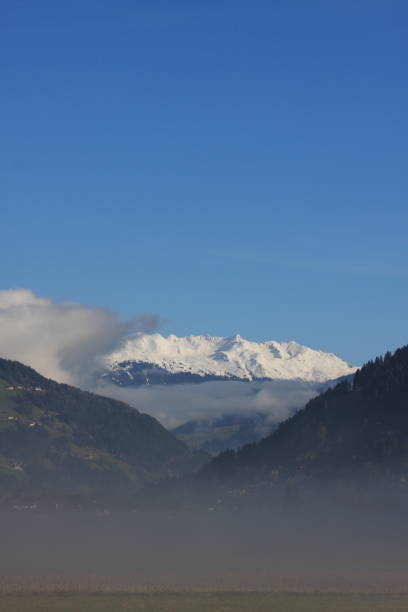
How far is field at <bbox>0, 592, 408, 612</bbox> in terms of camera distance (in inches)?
A: 6545

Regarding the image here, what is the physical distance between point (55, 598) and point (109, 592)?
15.9 metres

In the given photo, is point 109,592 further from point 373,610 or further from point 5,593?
point 373,610

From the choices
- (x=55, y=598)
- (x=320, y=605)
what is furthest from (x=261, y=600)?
(x=55, y=598)

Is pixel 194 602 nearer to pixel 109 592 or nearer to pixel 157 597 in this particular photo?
pixel 157 597

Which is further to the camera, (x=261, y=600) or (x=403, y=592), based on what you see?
(x=403, y=592)

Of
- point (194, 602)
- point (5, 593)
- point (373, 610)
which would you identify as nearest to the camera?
point (373, 610)

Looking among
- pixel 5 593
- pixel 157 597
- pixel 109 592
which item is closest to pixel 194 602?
pixel 157 597

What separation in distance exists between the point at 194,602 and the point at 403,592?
4823 cm

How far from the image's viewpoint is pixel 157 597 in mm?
187000

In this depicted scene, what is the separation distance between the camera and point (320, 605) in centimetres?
17350

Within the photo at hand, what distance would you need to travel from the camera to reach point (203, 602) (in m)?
177

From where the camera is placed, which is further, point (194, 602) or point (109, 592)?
point (109, 592)

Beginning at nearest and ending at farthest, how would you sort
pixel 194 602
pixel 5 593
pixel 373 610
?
1. pixel 373 610
2. pixel 194 602
3. pixel 5 593

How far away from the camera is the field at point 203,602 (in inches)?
6545
